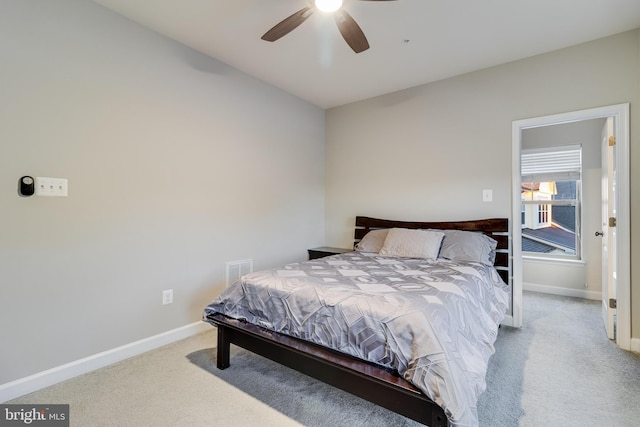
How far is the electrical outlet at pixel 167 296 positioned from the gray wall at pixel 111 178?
1.7 inches

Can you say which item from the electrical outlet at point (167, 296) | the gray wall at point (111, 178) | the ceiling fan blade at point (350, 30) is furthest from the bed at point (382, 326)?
the ceiling fan blade at point (350, 30)

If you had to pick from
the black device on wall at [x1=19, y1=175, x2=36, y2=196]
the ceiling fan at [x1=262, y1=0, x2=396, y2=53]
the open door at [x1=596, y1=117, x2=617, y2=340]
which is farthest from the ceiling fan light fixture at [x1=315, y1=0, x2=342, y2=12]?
the open door at [x1=596, y1=117, x2=617, y2=340]

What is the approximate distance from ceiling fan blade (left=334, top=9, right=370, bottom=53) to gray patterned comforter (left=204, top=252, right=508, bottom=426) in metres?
1.67

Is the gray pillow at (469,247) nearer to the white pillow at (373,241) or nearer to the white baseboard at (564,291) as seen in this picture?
the white pillow at (373,241)

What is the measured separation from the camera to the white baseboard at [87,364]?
182cm

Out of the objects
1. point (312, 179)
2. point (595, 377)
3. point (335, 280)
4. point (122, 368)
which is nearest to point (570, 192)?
point (595, 377)

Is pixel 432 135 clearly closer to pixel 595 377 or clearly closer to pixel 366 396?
pixel 595 377

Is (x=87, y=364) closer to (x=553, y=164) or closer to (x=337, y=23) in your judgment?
(x=337, y=23)

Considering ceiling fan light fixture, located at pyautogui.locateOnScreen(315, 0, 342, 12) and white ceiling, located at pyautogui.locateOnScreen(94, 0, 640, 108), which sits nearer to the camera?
ceiling fan light fixture, located at pyautogui.locateOnScreen(315, 0, 342, 12)

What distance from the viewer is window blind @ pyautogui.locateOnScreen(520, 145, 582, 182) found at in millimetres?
4102

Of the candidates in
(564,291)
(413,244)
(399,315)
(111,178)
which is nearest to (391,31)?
(413,244)

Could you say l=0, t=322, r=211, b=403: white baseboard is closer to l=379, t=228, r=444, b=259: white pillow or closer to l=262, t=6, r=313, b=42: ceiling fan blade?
l=379, t=228, r=444, b=259: white pillow

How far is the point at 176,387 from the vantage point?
1.94 metres

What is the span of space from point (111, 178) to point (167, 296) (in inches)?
41.8
